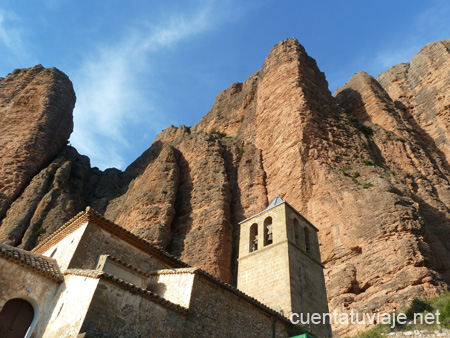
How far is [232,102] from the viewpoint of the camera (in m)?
48.8

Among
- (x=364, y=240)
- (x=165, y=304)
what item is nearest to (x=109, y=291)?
(x=165, y=304)

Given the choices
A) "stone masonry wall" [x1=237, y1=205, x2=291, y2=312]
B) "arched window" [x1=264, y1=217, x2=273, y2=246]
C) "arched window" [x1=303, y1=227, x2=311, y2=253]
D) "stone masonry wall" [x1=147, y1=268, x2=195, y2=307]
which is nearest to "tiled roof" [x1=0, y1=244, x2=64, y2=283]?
"stone masonry wall" [x1=147, y1=268, x2=195, y2=307]

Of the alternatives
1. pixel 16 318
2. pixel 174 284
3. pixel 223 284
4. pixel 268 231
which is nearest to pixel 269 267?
pixel 268 231

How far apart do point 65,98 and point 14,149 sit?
10902 millimetres

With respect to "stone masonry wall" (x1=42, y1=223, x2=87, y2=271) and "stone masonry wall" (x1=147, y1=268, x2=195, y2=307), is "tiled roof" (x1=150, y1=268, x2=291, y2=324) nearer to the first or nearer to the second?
"stone masonry wall" (x1=147, y1=268, x2=195, y2=307)

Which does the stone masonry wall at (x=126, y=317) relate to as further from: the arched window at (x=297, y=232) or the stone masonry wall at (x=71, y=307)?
the arched window at (x=297, y=232)

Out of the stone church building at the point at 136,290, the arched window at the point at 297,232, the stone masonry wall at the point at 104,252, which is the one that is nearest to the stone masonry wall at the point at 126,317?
the stone church building at the point at 136,290

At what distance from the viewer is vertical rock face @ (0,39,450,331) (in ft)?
70.4

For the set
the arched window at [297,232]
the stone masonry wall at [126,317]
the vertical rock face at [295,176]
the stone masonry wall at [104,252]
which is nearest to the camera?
the stone masonry wall at [126,317]

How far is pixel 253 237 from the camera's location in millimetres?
19281

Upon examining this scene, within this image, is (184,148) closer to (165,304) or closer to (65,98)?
(65,98)

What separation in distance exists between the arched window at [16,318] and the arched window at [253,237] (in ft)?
33.4

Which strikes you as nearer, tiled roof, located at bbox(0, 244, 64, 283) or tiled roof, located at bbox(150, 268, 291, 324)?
tiled roof, located at bbox(0, 244, 64, 283)

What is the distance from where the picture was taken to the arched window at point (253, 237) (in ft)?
61.2
